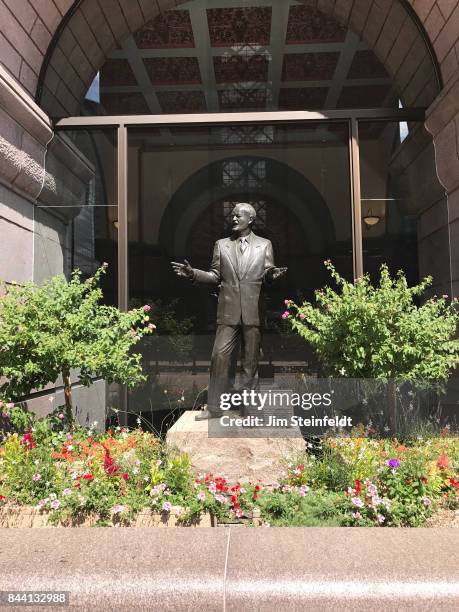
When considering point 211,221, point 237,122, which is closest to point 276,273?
point 211,221

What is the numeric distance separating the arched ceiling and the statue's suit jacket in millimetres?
4144

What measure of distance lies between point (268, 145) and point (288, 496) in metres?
5.94

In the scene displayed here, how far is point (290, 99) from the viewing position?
807cm

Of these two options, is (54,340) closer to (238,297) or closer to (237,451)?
(238,297)

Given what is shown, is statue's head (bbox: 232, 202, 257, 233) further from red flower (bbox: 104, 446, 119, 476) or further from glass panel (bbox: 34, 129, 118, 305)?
glass panel (bbox: 34, 129, 118, 305)

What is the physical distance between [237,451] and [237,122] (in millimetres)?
5114

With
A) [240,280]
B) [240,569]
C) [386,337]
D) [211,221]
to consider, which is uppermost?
[211,221]

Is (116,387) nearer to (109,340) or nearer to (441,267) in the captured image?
(109,340)

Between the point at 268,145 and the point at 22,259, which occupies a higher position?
the point at 268,145

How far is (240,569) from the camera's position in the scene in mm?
2615

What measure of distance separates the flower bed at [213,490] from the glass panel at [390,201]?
3622 millimetres

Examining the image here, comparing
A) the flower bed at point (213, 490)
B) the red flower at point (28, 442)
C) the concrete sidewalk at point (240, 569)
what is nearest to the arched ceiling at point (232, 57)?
the red flower at point (28, 442)

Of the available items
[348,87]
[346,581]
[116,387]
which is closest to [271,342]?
[116,387]

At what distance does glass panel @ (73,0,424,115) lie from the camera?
26.0 ft
